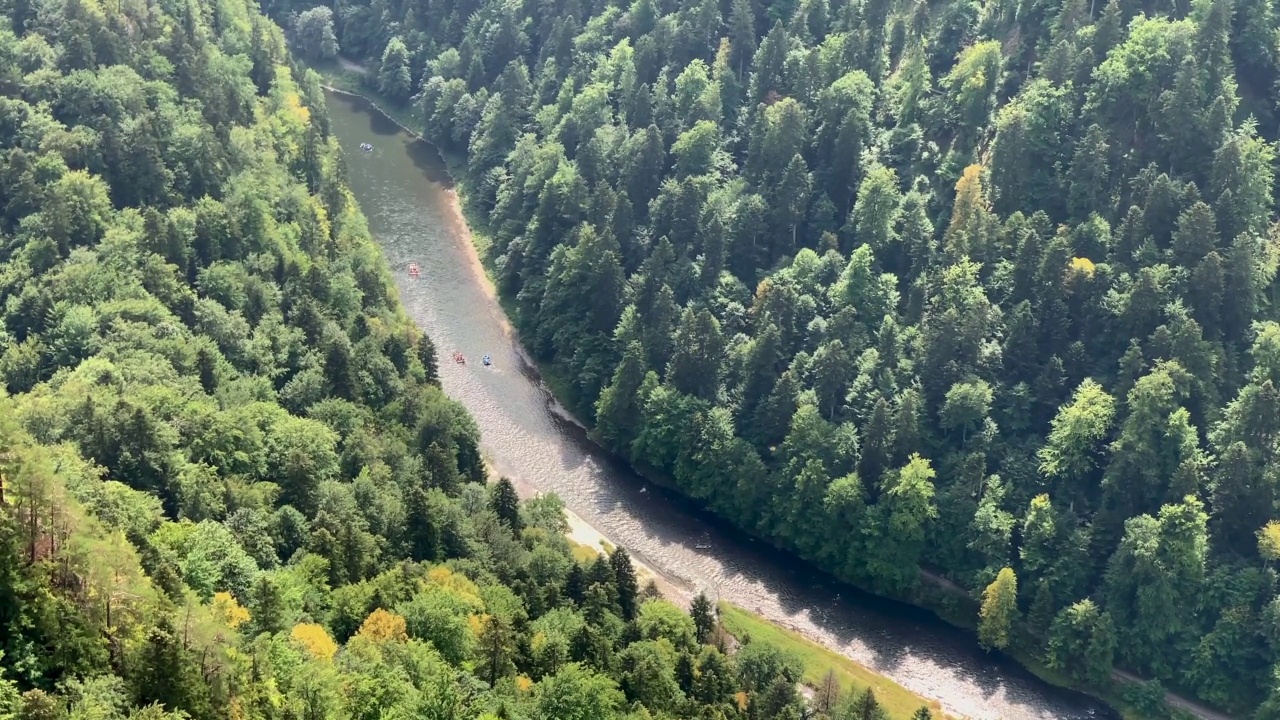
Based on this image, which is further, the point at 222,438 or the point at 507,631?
the point at 222,438

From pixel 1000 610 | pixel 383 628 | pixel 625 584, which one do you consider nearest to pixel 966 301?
pixel 1000 610

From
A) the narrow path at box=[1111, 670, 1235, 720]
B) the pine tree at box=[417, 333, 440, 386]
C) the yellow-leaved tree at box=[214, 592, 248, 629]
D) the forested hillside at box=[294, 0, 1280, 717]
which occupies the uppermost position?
the forested hillside at box=[294, 0, 1280, 717]

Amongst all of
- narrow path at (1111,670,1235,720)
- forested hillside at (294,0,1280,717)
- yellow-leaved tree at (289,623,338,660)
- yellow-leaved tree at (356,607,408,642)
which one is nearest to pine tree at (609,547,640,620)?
forested hillside at (294,0,1280,717)

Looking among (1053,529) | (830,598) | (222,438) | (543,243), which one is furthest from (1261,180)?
(222,438)

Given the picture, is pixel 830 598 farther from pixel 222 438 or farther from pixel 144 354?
pixel 144 354

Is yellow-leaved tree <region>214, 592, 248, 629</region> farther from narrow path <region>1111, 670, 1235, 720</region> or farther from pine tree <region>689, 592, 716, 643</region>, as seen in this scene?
narrow path <region>1111, 670, 1235, 720</region>

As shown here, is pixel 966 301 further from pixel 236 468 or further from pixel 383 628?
pixel 383 628

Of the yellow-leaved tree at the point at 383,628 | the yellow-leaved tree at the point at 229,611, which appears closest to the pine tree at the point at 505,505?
the yellow-leaved tree at the point at 383,628
